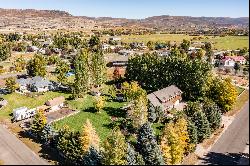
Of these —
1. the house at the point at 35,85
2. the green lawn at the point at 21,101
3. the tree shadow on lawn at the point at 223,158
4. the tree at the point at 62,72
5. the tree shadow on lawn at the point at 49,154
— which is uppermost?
the tree at the point at 62,72

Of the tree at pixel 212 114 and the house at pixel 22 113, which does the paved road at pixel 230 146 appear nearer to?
the tree at pixel 212 114

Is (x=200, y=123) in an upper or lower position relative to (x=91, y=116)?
upper

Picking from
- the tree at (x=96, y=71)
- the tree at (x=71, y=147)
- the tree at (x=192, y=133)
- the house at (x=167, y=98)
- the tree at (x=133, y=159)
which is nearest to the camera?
the tree at (x=133, y=159)

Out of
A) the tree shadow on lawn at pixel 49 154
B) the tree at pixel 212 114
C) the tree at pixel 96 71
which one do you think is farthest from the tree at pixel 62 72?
the tree at pixel 212 114

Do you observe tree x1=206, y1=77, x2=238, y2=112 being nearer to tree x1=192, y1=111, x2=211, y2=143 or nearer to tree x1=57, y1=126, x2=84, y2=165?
tree x1=192, y1=111, x2=211, y2=143

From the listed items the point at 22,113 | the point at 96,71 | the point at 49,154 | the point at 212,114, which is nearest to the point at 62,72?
the point at 96,71

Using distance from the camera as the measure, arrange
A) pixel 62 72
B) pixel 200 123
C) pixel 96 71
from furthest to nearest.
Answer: pixel 62 72 < pixel 96 71 < pixel 200 123

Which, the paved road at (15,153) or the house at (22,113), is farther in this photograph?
the house at (22,113)

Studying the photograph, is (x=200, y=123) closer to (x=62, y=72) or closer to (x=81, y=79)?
(x=81, y=79)
